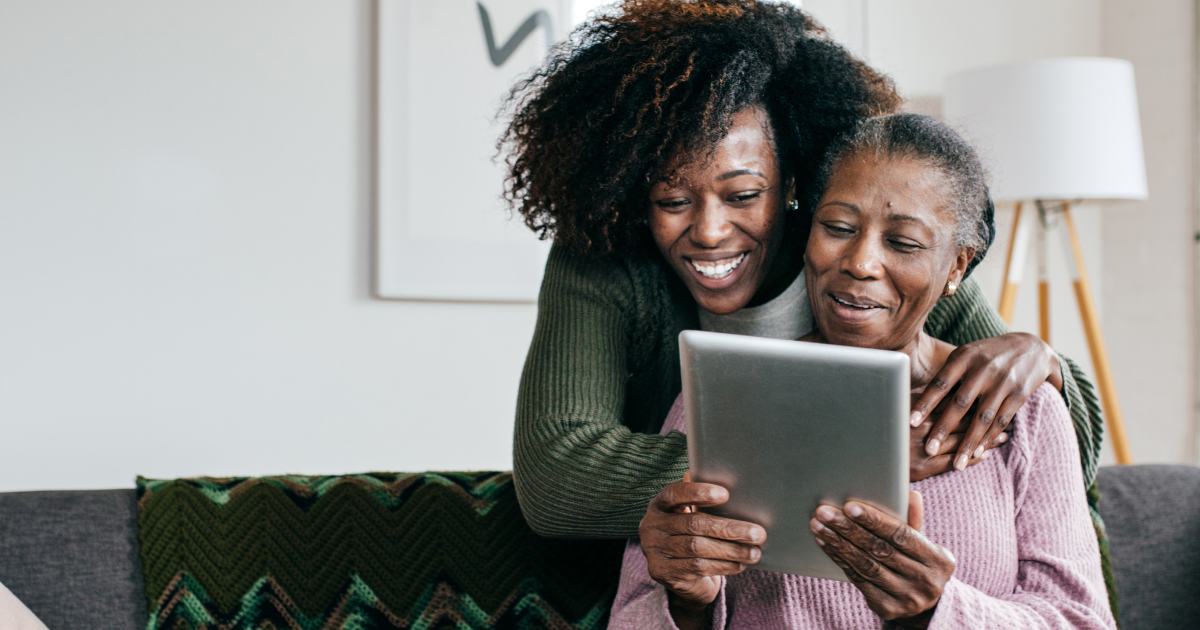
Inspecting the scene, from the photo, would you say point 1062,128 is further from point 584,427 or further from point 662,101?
point 584,427

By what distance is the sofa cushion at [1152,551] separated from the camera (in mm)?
1552

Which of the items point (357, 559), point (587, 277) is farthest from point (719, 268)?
point (357, 559)

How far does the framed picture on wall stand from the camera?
7.56 feet

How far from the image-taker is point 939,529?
1026 millimetres

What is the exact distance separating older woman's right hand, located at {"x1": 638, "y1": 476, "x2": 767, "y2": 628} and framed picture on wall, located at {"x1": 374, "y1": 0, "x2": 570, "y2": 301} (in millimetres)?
1472

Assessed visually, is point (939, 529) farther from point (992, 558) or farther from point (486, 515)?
point (486, 515)

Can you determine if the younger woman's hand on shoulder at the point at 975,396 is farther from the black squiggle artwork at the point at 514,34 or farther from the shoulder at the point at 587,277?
the black squiggle artwork at the point at 514,34

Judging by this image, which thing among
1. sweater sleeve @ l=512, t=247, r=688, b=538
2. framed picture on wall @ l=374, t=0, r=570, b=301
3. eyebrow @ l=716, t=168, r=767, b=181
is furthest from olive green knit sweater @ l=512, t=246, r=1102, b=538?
framed picture on wall @ l=374, t=0, r=570, b=301

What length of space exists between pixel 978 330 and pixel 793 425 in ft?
2.29

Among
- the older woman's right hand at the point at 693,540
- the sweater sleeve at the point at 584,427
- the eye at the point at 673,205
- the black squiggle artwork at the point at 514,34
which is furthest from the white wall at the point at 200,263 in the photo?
the older woman's right hand at the point at 693,540

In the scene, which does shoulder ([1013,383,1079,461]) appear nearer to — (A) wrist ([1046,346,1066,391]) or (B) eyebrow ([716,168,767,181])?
(A) wrist ([1046,346,1066,391])

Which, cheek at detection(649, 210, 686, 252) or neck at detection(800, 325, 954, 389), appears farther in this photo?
cheek at detection(649, 210, 686, 252)

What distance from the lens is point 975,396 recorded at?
104 centimetres

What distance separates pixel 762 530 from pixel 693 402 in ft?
0.48
